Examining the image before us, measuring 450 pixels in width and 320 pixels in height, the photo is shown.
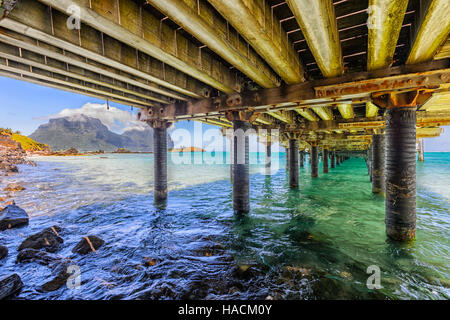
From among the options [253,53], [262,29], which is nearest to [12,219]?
[253,53]

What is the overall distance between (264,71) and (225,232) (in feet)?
20.8

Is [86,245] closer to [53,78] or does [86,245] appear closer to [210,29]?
[53,78]

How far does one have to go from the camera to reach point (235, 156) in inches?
361

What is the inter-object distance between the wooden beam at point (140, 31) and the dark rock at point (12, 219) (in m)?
9.55

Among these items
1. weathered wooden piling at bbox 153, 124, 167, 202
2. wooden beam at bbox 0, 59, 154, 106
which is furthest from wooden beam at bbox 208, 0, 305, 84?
weathered wooden piling at bbox 153, 124, 167, 202

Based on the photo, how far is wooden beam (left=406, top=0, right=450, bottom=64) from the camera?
3.10 m

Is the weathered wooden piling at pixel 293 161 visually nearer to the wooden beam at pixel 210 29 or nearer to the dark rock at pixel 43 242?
the wooden beam at pixel 210 29

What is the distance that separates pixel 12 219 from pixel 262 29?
12532 mm

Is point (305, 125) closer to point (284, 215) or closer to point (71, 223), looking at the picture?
point (284, 215)

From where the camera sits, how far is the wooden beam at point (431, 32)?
310cm

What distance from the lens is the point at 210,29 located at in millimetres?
3842

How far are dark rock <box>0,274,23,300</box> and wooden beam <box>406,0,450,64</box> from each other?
32.6 feet
